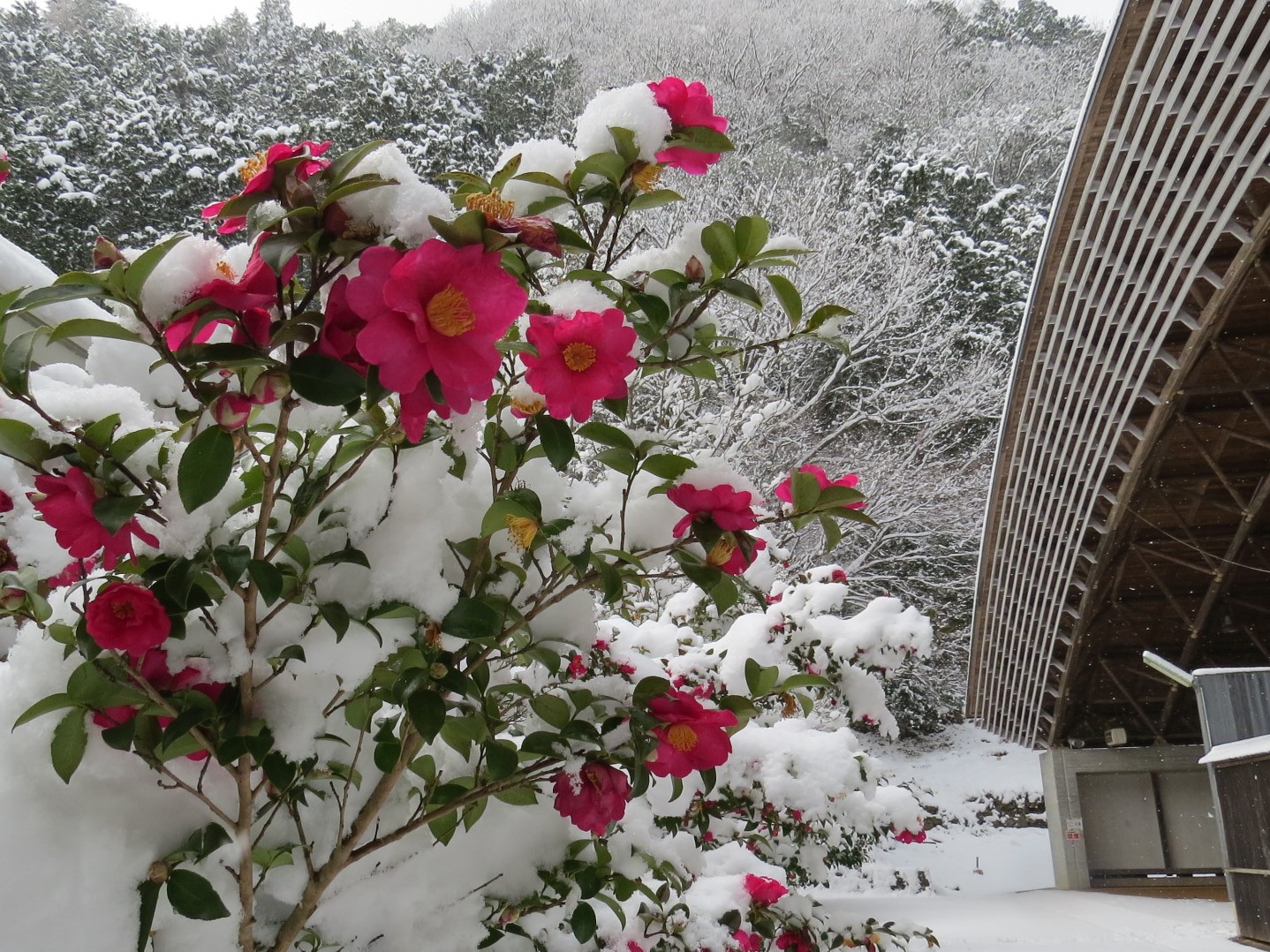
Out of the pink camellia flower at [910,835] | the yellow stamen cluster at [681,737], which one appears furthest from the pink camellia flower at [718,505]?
the pink camellia flower at [910,835]

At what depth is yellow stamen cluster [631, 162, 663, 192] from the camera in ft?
2.93

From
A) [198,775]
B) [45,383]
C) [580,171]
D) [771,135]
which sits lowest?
[198,775]

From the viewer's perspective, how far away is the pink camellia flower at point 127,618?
2.19 feet

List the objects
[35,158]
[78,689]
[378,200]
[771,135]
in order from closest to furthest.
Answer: [378,200] → [78,689] → [35,158] → [771,135]

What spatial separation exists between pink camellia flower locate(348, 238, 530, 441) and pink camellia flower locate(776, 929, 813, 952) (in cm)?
190

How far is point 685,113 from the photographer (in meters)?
0.91

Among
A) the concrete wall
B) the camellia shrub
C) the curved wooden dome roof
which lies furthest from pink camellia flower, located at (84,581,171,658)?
the concrete wall

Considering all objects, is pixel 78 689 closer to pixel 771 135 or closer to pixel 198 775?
pixel 198 775

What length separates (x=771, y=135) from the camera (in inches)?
547

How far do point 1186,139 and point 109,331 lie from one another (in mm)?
5707

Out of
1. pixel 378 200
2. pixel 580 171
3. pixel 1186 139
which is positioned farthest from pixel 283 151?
pixel 1186 139

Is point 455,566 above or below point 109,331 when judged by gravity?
below

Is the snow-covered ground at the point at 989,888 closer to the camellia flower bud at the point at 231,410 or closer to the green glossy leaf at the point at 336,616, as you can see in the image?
the green glossy leaf at the point at 336,616

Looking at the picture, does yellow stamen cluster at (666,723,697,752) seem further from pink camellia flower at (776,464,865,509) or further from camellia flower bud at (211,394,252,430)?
camellia flower bud at (211,394,252,430)
